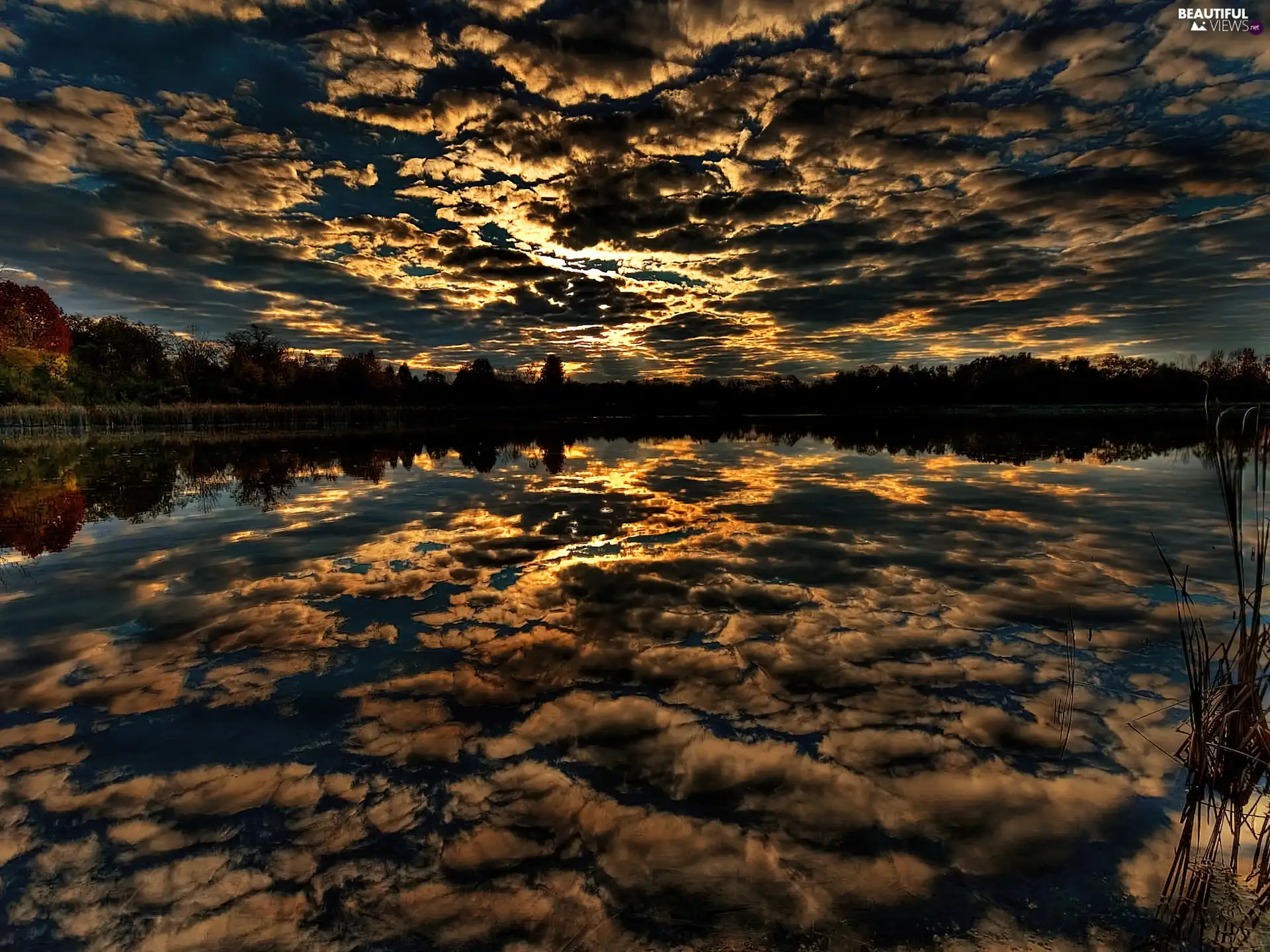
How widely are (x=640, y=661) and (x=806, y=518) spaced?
28.3 ft

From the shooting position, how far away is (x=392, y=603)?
7.90 metres

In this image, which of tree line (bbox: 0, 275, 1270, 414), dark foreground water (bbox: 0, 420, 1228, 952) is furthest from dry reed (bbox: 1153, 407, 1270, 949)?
tree line (bbox: 0, 275, 1270, 414)

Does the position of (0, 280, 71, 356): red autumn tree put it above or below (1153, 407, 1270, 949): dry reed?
above

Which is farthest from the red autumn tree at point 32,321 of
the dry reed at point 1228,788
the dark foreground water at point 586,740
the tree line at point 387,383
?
the dry reed at point 1228,788

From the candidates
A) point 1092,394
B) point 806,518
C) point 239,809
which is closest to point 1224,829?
point 239,809

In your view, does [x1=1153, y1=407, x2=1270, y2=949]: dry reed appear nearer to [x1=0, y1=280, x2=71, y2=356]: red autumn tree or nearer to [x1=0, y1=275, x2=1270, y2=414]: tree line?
[x1=0, y1=275, x2=1270, y2=414]: tree line

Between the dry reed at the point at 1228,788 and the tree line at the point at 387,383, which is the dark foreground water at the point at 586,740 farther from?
the tree line at the point at 387,383

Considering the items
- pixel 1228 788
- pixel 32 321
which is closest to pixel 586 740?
pixel 1228 788

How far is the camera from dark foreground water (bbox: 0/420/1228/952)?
3.00m

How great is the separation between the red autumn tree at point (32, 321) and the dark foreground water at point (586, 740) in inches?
4085

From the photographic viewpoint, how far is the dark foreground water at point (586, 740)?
3002mm

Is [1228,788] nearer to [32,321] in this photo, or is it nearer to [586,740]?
[586,740]

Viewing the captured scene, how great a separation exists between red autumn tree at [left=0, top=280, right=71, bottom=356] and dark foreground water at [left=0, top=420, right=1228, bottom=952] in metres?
104

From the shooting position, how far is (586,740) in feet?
15.2
